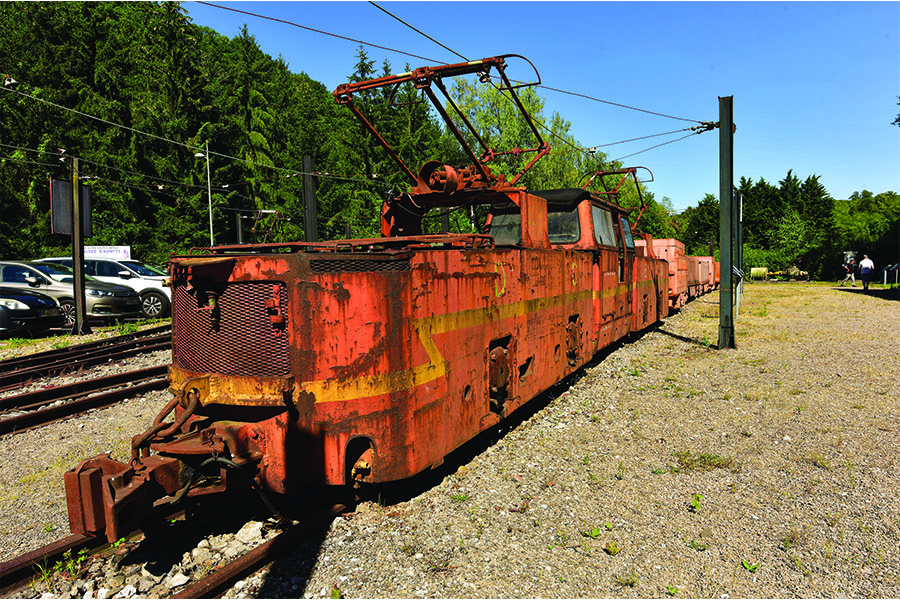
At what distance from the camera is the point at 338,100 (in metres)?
5.49

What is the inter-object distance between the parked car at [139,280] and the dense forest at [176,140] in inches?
465

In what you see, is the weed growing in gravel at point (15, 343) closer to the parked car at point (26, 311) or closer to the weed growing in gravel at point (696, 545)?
the parked car at point (26, 311)

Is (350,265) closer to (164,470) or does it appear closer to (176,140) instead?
(164,470)

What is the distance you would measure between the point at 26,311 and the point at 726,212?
53.3 feet

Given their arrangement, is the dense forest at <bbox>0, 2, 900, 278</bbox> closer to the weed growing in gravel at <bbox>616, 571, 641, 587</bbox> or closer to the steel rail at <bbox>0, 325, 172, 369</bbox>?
the steel rail at <bbox>0, 325, 172, 369</bbox>

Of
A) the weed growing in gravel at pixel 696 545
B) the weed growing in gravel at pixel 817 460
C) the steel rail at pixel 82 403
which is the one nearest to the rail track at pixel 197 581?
the weed growing in gravel at pixel 696 545

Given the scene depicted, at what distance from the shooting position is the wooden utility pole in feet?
42.7

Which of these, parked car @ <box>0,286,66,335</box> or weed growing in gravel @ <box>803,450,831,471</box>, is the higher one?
parked car @ <box>0,286,66,335</box>

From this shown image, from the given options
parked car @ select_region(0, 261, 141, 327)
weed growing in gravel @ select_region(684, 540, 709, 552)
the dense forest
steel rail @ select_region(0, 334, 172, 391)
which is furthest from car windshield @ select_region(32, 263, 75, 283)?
weed growing in gravel @ select_region(684, 540, 709, 552)

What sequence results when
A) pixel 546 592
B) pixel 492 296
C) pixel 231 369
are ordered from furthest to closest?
pixel 492 296, pixel 231 369, pixel 546 592

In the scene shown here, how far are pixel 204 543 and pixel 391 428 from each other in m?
1.46

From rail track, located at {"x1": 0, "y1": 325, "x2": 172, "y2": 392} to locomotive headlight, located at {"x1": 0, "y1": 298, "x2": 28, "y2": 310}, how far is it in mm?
2506

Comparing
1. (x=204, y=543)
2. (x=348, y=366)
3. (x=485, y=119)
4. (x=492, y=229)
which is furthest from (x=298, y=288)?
(x=485, y=119)

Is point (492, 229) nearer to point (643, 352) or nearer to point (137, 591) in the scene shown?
point (137, 591)
